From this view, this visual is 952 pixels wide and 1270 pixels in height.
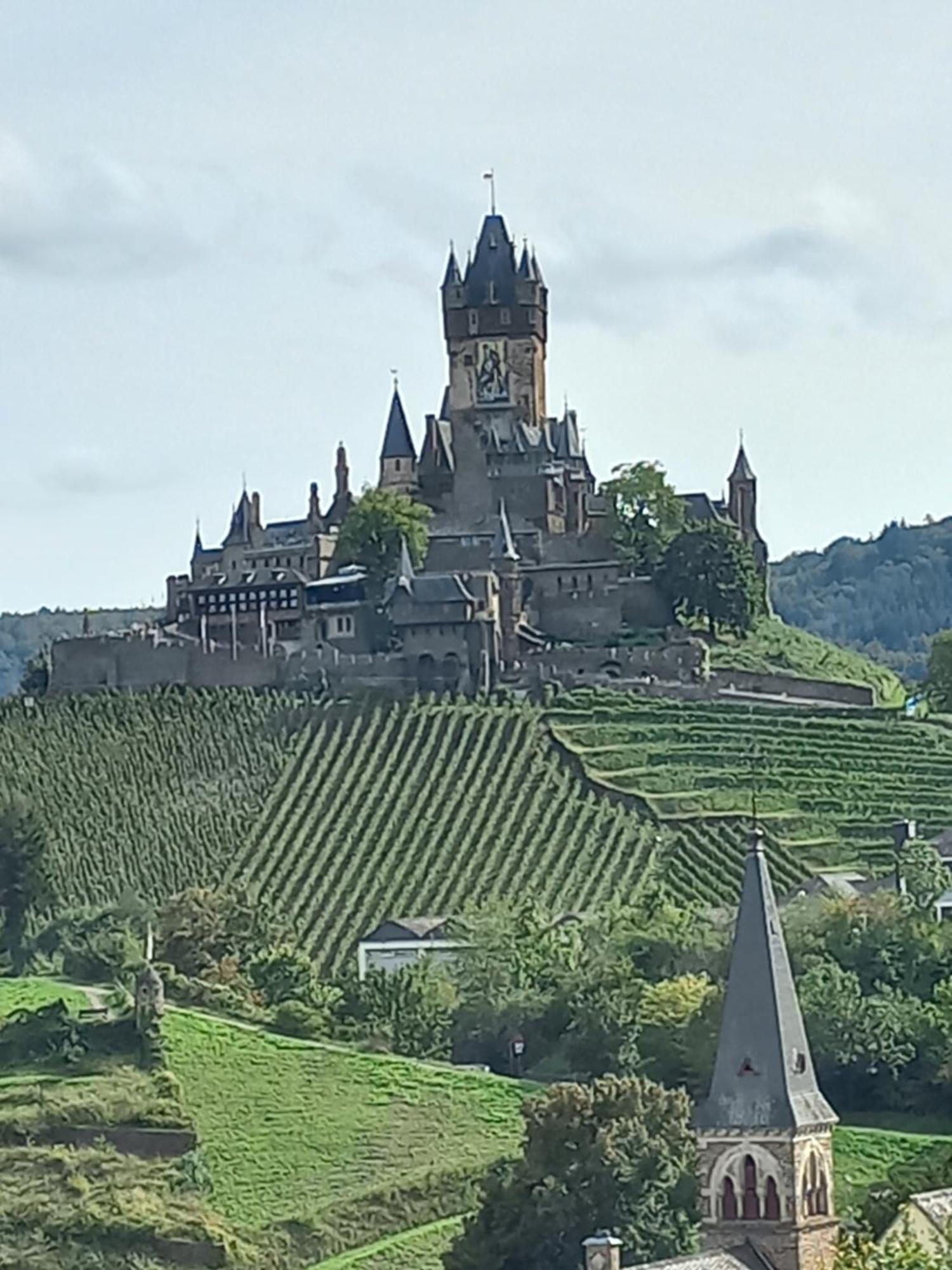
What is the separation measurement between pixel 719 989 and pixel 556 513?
51948mm

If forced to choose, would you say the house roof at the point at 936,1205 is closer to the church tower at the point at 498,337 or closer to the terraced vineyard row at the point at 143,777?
the terraced vineyard row at the point at 143,777

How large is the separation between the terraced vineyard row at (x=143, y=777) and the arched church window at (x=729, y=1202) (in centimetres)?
5287

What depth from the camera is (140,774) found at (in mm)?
112000

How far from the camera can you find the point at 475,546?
123m

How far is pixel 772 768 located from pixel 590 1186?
4626 cm

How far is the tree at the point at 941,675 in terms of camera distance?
119375mm

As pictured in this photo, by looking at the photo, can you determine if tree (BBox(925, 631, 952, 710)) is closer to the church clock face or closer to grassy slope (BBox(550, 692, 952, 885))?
grassy slope (BBox(550, 692, 952, 885))

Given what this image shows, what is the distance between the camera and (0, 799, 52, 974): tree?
3942 inches

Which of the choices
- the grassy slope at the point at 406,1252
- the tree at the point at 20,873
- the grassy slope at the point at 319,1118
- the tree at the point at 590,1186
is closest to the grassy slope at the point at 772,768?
the tree at the point at 20,873

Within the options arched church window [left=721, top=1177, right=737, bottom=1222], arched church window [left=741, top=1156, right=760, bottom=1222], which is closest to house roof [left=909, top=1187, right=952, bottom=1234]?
arched church window [left=741, top=1156, right=760, bottom=1222]

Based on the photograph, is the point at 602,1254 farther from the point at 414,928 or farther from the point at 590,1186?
the point at 414,928

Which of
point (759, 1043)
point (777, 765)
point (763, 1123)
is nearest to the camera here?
point (763, 1123)

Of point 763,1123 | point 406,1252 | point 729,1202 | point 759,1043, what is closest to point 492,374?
point 406,1252

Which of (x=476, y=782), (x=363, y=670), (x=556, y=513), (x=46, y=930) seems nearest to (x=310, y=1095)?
(x=46, y=930)
